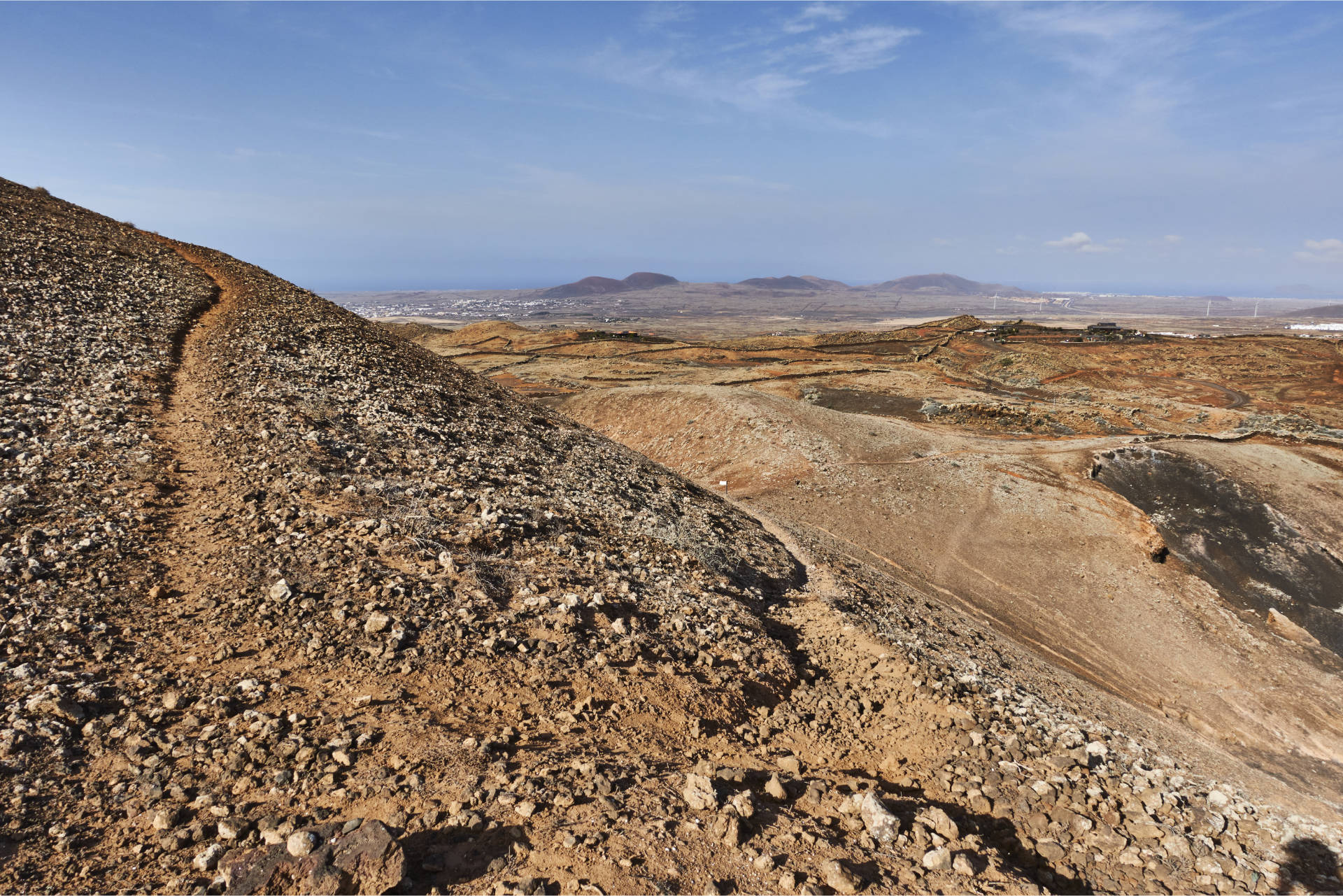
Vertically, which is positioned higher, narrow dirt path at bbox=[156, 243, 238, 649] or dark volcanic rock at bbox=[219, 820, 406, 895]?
narrow dirt path at bbox=[156, 243, 238, 649]

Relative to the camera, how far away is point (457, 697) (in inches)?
226

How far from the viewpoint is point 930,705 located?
289 inches

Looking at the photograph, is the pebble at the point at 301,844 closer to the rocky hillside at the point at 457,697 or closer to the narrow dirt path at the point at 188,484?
the rocky hillside at the point at 457,697

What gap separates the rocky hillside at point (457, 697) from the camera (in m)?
4.02

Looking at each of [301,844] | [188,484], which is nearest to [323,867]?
[301,844]

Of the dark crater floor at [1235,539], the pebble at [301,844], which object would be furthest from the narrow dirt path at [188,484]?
the dark crater floor at [1235,539]

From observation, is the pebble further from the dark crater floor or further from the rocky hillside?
the dark crater floor

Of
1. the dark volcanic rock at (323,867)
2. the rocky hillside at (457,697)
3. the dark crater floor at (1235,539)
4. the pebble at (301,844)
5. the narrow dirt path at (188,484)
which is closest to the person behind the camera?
the dark volcanic rock at (323,867)

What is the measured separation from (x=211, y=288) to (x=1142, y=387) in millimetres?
53699

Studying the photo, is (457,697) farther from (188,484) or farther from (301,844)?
(188,484)

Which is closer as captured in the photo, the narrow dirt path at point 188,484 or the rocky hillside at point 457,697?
the rocky hillside at point 457,697

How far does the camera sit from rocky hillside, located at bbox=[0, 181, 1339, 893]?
13.2 ft

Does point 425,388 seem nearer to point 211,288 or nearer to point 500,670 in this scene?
point 211,288

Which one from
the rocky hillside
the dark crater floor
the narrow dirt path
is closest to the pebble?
the rocky hillside
